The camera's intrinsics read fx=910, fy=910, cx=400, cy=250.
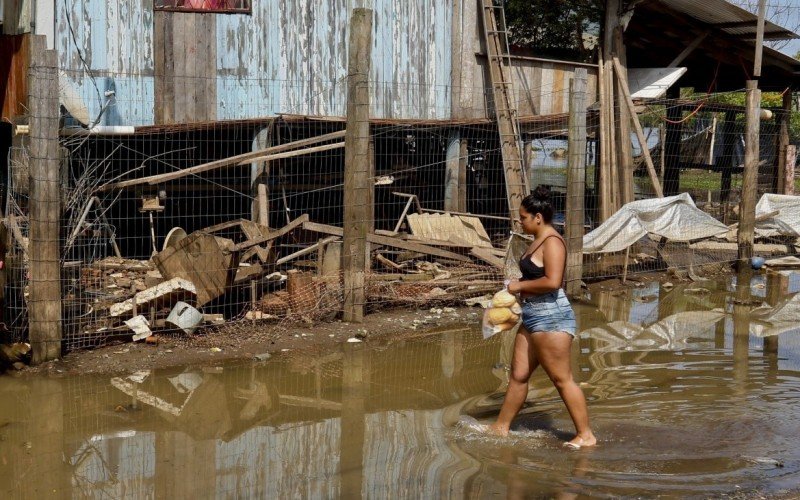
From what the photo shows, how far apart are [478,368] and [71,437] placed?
11.9 feet

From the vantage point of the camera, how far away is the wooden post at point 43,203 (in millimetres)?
7730

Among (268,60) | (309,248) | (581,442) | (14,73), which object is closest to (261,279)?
(309,248)

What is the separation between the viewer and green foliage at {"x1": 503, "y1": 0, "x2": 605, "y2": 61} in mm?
16547

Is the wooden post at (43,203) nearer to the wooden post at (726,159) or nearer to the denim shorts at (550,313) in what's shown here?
the denim shorts at (550,313)

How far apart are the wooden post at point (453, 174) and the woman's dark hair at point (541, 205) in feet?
26.0

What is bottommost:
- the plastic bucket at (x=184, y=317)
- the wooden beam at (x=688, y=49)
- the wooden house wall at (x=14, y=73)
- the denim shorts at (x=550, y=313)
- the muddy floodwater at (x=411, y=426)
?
the muddy floodwater at (x=411, y=426)

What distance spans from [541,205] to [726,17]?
1116 centimetres

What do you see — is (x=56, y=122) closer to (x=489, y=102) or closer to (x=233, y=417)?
(x=233, y=417)

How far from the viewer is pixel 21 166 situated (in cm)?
878

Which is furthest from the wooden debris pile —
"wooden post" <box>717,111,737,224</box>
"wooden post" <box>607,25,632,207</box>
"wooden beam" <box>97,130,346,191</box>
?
"wooden post" <box>717,111,737,224</box>

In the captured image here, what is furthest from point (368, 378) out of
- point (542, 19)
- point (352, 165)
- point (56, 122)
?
point (542, 19)

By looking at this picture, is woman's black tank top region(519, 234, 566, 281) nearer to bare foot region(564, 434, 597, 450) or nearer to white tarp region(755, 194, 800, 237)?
bare foot region(564, 434, 597, 450)

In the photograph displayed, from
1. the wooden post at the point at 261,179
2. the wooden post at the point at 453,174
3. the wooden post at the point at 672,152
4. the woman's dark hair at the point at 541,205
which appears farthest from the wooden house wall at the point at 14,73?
the wooden post at the point at 672,152

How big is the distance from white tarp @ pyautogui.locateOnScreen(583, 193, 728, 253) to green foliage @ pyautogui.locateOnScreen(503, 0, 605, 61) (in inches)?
186
